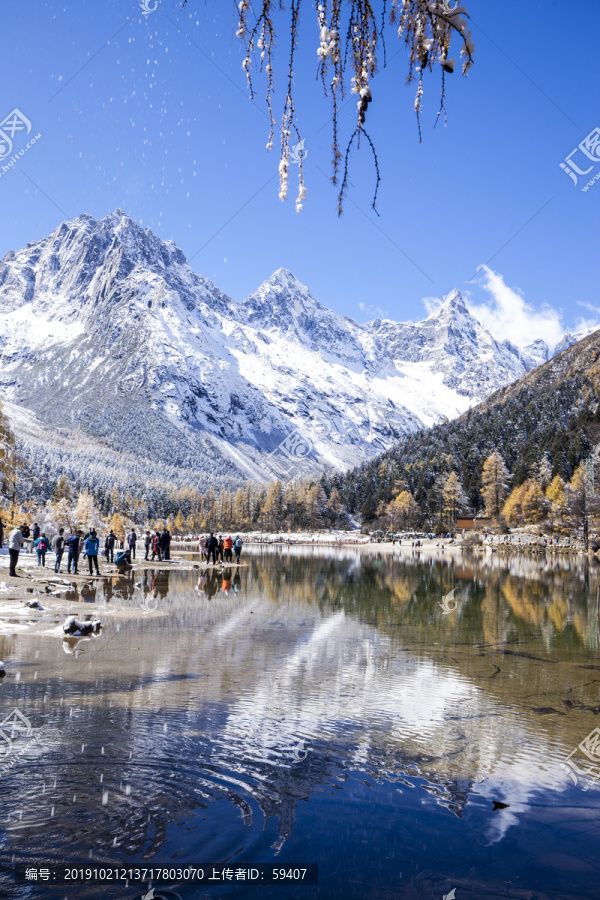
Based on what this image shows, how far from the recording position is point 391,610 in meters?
19.7

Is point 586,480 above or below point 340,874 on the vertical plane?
above

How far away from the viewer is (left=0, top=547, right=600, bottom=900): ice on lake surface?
14.9 feet

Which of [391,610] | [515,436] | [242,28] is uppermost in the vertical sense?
[515,436]

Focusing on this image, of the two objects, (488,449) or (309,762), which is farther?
(488,449)

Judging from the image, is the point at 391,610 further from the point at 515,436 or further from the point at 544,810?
the point at 515,436

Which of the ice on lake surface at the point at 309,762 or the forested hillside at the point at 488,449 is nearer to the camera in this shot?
the ice on lake surface at the point at 309,762

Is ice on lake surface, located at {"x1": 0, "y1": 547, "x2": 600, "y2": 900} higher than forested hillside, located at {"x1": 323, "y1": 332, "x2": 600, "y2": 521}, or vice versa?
forested hillside, located at {"x1": 323, "y1": 332, "x2": 600, "y2": 521}

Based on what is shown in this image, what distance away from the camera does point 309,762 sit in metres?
6.46

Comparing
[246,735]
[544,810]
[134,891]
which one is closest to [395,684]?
[246,735]

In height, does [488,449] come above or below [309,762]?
above

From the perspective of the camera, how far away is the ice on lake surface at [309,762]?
14.9 ft

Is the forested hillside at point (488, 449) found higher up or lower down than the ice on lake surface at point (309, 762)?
higher up

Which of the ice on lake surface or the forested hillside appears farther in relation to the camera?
the forested hillside

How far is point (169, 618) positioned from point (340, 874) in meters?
12.7
